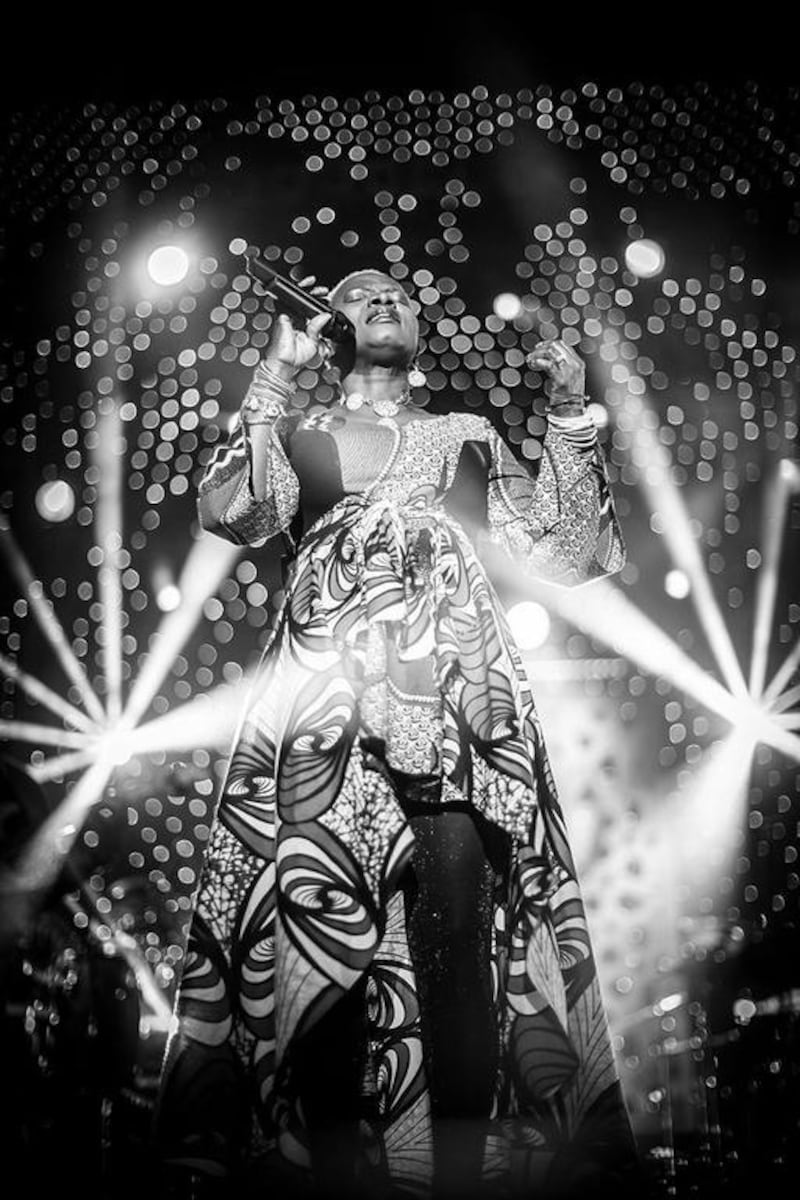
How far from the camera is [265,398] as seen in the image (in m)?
1.66

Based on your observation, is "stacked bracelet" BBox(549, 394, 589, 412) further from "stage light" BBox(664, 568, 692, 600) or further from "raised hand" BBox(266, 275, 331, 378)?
"stage light" BBox(664, 568, 692, 600)

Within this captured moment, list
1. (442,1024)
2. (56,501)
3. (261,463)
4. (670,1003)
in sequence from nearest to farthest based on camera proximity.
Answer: (442,1024) → (261,463) → (670,1003) → (56,501)

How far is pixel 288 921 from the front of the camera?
1.38 metres

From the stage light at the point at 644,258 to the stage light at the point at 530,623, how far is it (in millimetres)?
1913

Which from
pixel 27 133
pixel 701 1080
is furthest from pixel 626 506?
pixel 27 133

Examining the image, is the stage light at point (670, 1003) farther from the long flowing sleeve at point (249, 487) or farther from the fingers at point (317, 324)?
the fingers at point (317, 324)

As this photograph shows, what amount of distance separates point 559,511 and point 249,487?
0.50 metres

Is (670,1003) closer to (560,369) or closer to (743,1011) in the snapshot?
(743,1011)

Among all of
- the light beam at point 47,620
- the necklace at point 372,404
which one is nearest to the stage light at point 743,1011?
the necklace at point 372,404

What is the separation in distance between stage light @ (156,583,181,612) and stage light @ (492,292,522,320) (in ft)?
5.80

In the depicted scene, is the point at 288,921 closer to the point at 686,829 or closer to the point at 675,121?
the point at 675,121

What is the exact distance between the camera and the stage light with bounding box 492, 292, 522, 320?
→ 118 inches

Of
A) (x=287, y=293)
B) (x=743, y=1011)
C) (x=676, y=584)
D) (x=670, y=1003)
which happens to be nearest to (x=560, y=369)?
(x=287, y=293)

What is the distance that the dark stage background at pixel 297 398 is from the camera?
2.59m
